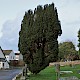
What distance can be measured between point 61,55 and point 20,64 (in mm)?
15563

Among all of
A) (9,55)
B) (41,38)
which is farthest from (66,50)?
(41,38)

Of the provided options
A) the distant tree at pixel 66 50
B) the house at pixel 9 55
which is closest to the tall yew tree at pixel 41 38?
the distant tree at pixel 66 50

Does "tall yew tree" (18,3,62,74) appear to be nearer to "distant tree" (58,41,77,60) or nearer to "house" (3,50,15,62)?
Answer: "distant tree" (58,41,77,60)

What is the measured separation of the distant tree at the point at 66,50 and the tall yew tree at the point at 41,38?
6595 cm

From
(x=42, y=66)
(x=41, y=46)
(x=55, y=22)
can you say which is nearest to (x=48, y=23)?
(x=55, y=22)

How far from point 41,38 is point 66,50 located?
236ft

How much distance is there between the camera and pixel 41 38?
27734 millimetres

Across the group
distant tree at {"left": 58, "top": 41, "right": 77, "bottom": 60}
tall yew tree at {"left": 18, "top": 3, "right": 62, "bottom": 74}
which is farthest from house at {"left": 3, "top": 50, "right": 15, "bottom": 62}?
tall yew tree at {"left": 18, "top": 3, "right": 62, "bottom": 74}

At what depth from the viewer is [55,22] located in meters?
27.9

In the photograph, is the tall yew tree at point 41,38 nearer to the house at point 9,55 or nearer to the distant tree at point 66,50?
the distant tree at point 66,50

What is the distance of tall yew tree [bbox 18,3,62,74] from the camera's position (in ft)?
90.6

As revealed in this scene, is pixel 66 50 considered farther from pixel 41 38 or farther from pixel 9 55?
pixel 41 38

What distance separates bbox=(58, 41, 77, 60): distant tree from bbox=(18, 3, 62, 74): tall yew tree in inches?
2597

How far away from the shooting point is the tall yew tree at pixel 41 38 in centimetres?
2761
